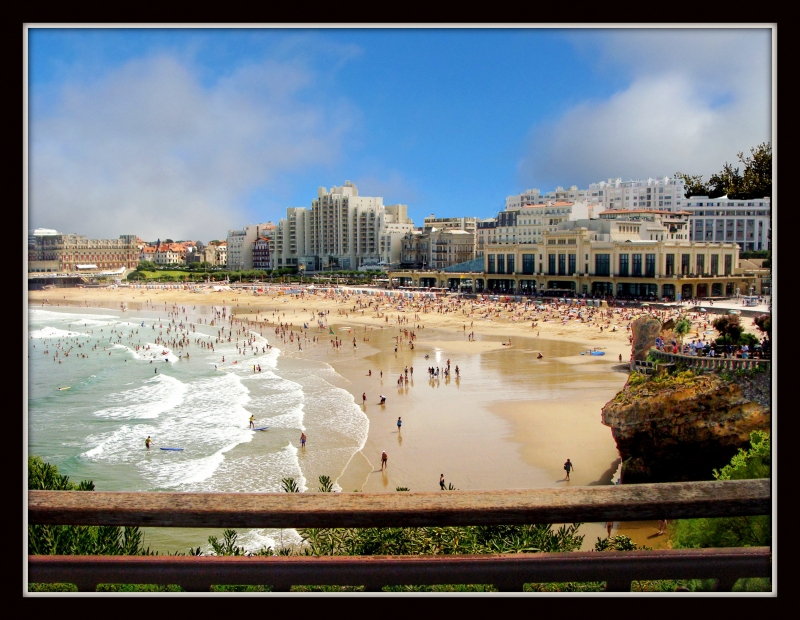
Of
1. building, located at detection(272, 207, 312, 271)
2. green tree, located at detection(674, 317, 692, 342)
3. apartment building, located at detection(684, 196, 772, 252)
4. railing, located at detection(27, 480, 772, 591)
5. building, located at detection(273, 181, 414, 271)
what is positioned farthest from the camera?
building, located at detection(272, 207, 312, 271)

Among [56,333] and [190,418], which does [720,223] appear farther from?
[190,418]

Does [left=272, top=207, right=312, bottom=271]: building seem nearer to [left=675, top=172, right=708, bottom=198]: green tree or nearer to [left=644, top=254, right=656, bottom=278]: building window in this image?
[left=644, top=254, right=656, bottom=278]: building window

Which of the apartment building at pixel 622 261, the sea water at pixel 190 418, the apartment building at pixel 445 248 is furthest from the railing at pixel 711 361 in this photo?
the apartment building at pixel 445 248

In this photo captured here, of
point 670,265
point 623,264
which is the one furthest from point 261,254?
point 670,265

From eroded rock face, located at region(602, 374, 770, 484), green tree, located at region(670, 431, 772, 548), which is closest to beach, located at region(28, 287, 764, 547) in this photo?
green tree, located at region(670, 431, 772, 548)

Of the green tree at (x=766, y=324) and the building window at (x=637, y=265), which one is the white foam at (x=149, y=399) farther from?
the building window at (x=637, y=265)

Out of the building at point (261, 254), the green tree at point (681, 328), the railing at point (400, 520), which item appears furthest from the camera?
the building at point (261, 254)

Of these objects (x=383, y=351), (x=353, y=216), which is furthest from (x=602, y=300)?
(x=353, y=216)

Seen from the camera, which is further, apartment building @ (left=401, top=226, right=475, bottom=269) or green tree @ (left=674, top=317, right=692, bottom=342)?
apartment building @ (left=401, top=226, right=475, bottom=269)
